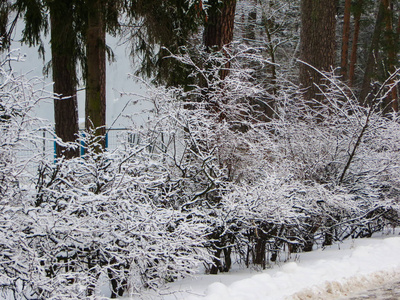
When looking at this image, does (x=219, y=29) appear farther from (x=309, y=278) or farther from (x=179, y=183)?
(x=309, y=278)

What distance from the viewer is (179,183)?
19.3 feet

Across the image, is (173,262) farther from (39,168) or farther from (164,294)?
(39,168)

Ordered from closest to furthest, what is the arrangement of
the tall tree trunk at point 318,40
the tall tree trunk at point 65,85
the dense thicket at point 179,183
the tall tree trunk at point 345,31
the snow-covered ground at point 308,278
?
1. the dense thicket at point 179,183
2. the snow-covered ground at point 308,278
3. the tall tree trunk at point 65,85
4. the tall tree trunk at point 318,40
5. the tall tree trunk at point 345,31

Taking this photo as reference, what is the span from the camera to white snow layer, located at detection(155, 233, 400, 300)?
16.4ft

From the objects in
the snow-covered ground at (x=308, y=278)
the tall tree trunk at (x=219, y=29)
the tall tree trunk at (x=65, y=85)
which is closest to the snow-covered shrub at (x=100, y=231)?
the snow-covered ground at (x=308, y=278)

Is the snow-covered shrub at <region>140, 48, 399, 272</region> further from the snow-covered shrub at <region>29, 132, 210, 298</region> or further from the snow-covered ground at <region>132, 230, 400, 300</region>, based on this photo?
the snow-covered shrub at <region>29, 132, 210, 298</region>

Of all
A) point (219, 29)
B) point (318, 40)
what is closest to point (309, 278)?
point (219, 29)

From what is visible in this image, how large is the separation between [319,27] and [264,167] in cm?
636

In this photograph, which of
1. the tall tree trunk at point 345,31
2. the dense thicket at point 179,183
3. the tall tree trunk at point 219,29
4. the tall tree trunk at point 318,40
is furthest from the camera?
the tall tree trunk at point 345,31

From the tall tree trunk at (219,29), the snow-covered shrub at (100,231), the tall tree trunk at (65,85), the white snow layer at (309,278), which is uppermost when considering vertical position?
the tall tree trunk at (219,29)

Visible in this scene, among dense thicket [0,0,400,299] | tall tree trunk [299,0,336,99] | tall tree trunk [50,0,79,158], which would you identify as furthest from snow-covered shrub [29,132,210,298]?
tall tree trunk [299,0,336,99]

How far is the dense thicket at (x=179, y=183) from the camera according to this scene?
4211mm

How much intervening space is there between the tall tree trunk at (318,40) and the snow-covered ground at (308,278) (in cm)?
545

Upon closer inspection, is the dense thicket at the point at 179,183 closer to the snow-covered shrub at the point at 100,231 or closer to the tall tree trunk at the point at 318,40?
the snow-covered shrub at the point at 100,231
